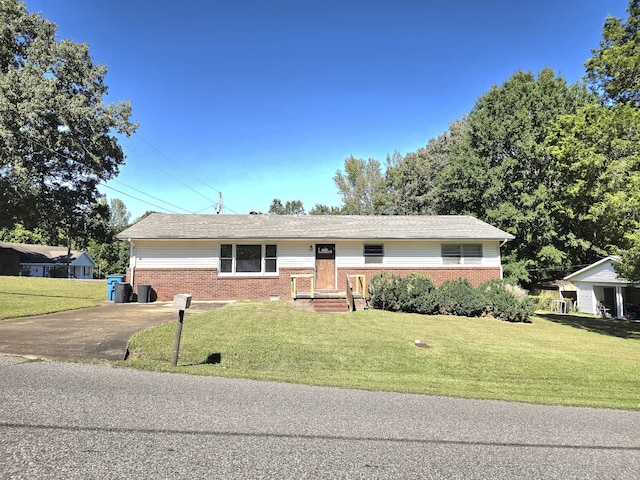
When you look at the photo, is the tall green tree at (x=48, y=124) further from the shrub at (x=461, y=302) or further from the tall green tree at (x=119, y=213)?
the tall green tree at (x=119, y=213)

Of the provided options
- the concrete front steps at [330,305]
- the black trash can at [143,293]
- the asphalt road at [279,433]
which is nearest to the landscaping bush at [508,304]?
the concrete front steps at [330,305]

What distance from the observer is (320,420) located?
454 centimetres

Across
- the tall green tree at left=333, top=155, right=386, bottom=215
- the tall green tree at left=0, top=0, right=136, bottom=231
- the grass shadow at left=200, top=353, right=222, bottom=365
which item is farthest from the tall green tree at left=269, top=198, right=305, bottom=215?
the grass shadow at left=200, top=353, right=222, bottom=365

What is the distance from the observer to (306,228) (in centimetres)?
1898

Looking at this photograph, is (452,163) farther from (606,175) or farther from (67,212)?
(67,212)

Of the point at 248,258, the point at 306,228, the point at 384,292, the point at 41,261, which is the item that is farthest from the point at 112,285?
the point at 41,261

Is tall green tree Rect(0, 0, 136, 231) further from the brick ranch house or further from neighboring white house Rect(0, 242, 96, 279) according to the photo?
neighboring white house Rect(0, 242, 96, 279)

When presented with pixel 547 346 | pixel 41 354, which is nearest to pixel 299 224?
pixel 547 346

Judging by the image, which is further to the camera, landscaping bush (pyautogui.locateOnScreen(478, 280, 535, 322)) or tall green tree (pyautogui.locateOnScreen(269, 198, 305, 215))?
tall green tree (pyautogui.locateOnScreen(269, 198, 305, 215))

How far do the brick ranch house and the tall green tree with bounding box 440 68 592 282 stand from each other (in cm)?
983

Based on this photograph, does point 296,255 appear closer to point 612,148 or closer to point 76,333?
point 76,333

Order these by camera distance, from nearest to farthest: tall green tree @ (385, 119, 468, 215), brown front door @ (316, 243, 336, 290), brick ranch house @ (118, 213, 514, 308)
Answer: brick ranch house @ (118, 213, 514, 308)
brown front door @ (316, 243, 336, 290)
tall green tree @ (385, 119, 468, 215)

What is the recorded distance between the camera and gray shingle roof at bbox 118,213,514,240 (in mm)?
17625

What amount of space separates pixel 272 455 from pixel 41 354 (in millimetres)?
5875
